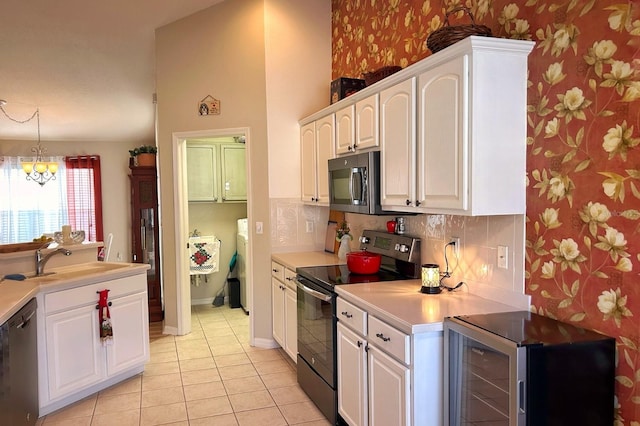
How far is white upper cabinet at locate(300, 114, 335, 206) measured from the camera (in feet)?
12.3

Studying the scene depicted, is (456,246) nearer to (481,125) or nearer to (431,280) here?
(431,280)

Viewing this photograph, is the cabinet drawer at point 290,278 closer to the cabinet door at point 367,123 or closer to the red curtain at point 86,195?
the cabinet door at point 367,123

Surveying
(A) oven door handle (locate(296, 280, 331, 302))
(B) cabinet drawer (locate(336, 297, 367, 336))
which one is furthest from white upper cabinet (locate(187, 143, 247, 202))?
(B) cabinet drawer (locate(336, 297, 367, 336))

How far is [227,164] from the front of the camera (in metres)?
5.90

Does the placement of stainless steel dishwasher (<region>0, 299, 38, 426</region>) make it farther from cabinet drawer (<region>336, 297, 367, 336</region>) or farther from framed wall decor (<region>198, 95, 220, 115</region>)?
framed wall decor (<region>198, 95, 220, 115</region>)

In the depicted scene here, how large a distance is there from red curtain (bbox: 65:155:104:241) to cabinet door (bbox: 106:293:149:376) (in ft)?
18.6

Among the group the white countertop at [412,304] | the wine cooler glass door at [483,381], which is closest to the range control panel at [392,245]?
the white countertop at [412,304]

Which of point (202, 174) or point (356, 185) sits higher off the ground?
→ point (202, 174)

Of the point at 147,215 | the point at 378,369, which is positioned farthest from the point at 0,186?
the point at 378,369

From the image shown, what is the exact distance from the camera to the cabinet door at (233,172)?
589cm

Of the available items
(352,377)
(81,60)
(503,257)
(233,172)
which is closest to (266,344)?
(352,377)

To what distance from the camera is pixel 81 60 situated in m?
5.08

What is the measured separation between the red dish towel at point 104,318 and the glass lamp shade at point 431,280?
86.2 inches

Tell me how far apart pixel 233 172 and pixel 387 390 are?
4.16m
